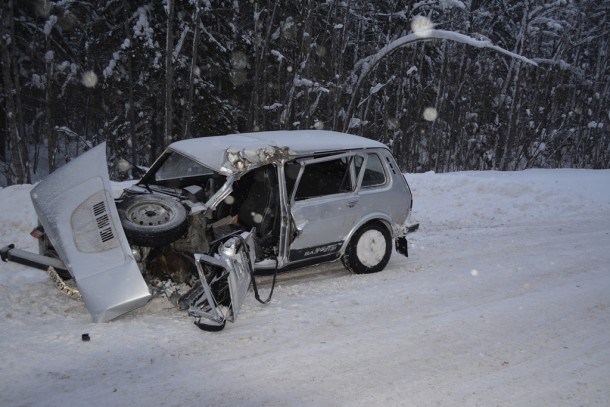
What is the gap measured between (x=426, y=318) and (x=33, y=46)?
20.7m

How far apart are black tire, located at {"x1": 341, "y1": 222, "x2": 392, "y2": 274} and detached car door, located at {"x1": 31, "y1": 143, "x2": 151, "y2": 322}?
2961 millimetres

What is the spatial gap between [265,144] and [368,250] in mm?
2034

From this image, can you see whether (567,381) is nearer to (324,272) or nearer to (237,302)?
(237,302)

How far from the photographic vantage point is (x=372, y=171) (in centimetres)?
676

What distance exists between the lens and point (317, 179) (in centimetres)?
621

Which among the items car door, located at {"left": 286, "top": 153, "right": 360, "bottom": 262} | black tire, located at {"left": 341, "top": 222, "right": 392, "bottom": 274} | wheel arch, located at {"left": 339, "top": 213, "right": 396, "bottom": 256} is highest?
car door, located at {"left": 286, "top": 153, "right": 360, "bottom": 262}

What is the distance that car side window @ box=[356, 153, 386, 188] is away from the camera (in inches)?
260

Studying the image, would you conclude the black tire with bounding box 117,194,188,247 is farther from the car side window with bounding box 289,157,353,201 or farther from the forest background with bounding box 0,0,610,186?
the forest background with bounding box 0,0,610,186

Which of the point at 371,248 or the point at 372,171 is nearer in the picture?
the point at 371,248

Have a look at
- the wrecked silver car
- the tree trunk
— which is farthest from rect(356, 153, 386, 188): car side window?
the tree trunk

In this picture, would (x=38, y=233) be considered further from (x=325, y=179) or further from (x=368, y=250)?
(x=368, y=250)

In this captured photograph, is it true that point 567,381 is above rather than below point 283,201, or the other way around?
below

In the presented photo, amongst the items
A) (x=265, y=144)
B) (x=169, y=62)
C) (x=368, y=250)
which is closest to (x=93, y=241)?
(x=265, y=144)

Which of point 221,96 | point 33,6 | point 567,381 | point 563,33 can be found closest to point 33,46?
point 33,6
